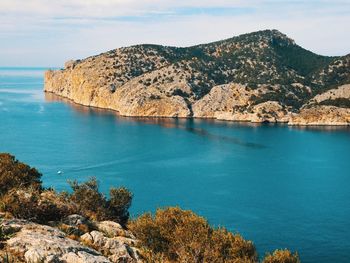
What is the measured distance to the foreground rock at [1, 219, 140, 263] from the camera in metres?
17.5

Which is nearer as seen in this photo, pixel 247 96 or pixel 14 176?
pixel 14 176

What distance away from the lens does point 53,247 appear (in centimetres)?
1853

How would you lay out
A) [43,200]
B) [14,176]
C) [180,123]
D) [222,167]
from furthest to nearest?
[180,123] → [222,167] → [14,176] → [43,200]

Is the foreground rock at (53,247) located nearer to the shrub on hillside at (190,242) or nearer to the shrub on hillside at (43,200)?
the shrub on hillside at (43,200)

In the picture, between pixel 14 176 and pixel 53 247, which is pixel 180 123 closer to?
pixel 14 176

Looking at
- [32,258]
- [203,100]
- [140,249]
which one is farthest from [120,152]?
[32,258]

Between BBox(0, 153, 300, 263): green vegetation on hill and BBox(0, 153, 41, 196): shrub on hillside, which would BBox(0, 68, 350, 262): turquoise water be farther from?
BBox(0, 153, 41, 196): shrub on hillside

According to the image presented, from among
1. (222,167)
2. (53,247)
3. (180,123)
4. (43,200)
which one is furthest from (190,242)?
(180,123)

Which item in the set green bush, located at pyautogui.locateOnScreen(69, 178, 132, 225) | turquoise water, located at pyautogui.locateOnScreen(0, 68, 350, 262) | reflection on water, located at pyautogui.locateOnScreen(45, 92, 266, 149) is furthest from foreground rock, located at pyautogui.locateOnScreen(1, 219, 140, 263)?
reflection on water, located at pyautogui.locateOnScreen(45, 92, 266, 149)

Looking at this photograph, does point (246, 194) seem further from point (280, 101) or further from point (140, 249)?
point (280, 101)

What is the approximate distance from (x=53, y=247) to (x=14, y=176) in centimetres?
1758

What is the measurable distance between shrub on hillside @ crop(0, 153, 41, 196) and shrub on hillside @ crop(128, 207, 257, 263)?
8871 mm

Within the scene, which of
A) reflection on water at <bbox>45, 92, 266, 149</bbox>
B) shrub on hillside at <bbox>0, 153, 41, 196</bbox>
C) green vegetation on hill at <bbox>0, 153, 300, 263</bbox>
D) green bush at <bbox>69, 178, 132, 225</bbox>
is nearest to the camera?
green vegetation on hill at <bbox>0, 153, 300, 263</bbox>

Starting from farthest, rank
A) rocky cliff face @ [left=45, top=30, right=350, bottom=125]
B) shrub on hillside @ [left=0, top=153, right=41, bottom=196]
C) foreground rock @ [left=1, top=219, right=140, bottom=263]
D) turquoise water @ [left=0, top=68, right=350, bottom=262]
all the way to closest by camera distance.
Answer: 1. rocky cliff face @ [left=45, top=30, right=350, bottom=125]
2. turquoise water @ [left=0, top=68, right=350, bottom=262]
3. shrub on hillside @ [left=0, top=153, right=41, bottom=196]
4. foreground rock @ [left=1, top=219, right=140, bottom=263]
